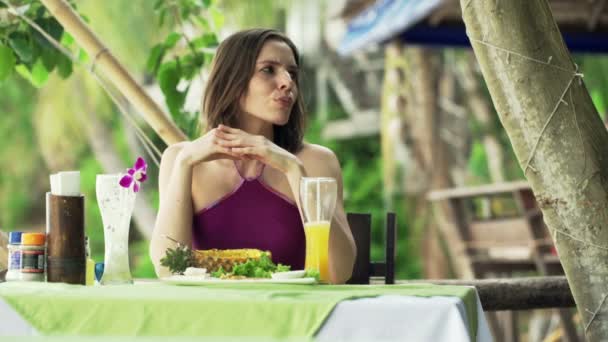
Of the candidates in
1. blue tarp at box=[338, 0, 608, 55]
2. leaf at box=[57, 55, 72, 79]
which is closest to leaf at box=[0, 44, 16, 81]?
leaf at box=[57, 55, 72, 79]

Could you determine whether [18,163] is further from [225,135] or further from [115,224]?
[115,224]

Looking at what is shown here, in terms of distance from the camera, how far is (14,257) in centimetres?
229

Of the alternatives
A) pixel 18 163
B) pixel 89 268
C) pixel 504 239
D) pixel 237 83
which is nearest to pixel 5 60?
pixel 237 83

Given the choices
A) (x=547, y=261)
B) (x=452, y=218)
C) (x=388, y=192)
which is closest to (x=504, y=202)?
(x=388, y=192)

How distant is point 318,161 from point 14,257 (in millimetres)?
1086

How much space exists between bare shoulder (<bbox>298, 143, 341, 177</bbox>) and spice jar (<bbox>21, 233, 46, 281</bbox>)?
100cm

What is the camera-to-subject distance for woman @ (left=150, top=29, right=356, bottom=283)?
112 inches

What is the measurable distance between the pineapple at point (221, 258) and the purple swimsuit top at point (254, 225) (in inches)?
22.2

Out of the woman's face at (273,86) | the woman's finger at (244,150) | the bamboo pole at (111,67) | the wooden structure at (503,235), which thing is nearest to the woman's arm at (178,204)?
the woman's finger at (244,150)

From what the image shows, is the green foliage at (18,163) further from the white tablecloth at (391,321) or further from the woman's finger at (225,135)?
the white tablecloth at (391,321)

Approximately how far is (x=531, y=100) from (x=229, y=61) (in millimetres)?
786

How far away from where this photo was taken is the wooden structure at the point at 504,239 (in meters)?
5.86

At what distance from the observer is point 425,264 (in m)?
12.3

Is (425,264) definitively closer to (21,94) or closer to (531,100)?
(531,100)
